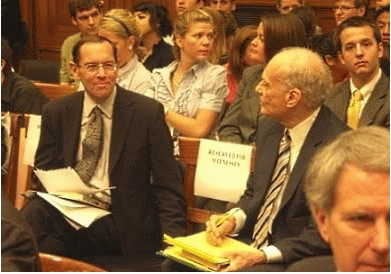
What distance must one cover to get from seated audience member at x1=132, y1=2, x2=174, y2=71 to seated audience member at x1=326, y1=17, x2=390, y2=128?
1.93m

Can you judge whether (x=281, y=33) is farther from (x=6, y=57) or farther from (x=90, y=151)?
(x=6, y=57)

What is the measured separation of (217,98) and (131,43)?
0.73 meters

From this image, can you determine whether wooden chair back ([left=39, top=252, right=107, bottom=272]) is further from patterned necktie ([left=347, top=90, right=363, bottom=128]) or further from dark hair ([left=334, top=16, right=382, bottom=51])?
dark hair ([left=334, top=16, right=382, bottom=51])

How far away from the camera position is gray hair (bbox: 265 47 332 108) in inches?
119

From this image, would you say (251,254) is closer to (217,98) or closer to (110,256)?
(110,256)

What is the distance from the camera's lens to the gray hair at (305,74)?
3.03 meters

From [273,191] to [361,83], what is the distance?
1090 millimetres

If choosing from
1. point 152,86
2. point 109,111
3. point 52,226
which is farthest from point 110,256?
point 152,86

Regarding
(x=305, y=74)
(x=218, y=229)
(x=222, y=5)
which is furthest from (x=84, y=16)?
(x=218, y=229)

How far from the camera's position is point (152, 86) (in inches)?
185

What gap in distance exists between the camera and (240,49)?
15.1 ft

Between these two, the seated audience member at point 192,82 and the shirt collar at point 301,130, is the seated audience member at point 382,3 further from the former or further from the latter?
the shirt collar at point 301,130

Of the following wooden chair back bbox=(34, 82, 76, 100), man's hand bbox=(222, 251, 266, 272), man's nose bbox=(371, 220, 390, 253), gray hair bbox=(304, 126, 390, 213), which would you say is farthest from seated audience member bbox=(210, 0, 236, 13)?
man's nose bbox=(371, 220, 390, 253)

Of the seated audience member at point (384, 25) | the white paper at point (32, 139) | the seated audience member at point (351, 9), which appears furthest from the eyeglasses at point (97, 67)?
the seated audience member at point (351, 9)
